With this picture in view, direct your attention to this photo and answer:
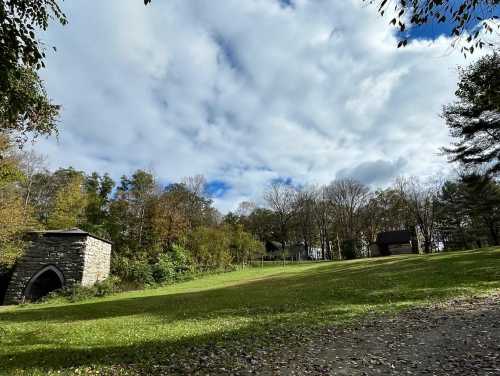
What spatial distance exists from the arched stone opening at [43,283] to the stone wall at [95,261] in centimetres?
189

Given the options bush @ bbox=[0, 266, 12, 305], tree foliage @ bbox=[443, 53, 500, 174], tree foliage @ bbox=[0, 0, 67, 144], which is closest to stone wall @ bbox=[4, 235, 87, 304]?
bush @ bbox=[0, 266, 12, 305]

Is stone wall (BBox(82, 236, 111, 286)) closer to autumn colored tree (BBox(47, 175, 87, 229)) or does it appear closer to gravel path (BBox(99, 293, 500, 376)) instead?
autumn colored tree (BBox(47, 175, 87, 229))

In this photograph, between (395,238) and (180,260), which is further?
(395,238)

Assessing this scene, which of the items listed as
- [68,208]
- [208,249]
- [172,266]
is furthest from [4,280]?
[208,249]

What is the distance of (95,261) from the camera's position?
2803 centimetres

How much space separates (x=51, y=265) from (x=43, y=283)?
234 centimetres

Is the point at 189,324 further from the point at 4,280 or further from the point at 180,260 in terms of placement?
the point at 180,260

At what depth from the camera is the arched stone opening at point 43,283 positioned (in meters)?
25.4

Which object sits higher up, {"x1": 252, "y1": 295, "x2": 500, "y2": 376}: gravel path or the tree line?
the tree line

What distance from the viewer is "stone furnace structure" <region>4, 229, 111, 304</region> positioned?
25.2 m

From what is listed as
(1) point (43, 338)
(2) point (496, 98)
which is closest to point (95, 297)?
(1) point (43, 338)

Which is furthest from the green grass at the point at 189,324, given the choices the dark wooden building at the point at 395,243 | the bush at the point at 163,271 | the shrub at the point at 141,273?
the dark wooden building at the point at 395,243

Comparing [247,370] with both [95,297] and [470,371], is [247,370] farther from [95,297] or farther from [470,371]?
[95,297]

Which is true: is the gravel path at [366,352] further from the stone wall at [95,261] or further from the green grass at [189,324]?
the stone wall at [95,261]
